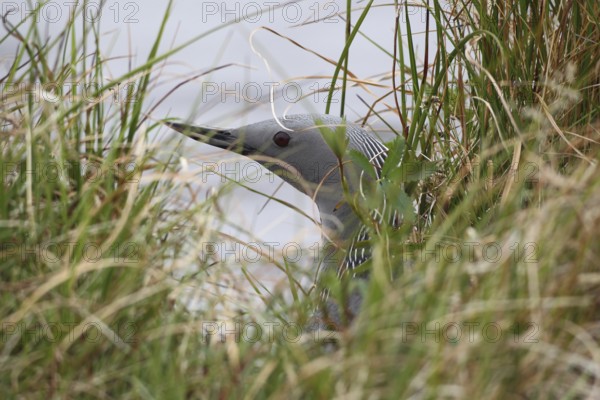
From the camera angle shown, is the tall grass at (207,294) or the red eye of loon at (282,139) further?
the red eye of loon at (282,139)

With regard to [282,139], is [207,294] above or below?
below

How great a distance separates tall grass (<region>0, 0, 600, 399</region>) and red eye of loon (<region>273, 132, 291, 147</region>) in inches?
16.5

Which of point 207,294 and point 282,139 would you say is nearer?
point 207,294

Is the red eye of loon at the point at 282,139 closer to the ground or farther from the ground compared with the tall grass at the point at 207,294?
farther from the ground

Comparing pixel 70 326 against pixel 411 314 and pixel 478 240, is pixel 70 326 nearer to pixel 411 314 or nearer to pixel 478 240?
pixel 411 314

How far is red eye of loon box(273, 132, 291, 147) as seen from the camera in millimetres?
3074

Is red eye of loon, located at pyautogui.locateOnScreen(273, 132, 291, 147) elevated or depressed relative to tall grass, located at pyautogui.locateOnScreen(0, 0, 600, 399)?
elevated

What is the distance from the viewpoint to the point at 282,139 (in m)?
3.08

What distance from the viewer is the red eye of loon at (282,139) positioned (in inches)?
121

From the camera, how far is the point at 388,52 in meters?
3.76

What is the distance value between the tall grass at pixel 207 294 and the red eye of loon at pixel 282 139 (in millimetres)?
420

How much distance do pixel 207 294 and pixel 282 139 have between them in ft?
3.13

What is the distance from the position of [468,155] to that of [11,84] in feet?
4.60

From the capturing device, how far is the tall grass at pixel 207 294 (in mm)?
1778
